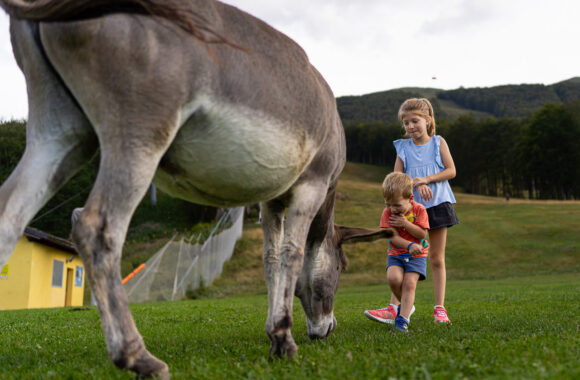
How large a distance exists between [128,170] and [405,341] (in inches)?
100

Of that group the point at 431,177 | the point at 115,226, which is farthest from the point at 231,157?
the point at 431,177

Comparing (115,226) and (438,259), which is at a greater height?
(115,226)

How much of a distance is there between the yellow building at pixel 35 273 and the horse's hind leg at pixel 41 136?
64.8ft

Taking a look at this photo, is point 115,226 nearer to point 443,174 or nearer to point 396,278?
point 396,278

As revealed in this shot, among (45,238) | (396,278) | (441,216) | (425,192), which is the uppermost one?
(425,192)

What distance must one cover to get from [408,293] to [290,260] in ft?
7.19

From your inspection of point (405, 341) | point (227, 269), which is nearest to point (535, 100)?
point (227, 269)

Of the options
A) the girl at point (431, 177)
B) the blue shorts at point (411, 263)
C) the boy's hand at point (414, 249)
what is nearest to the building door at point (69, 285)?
the girl at point (431, 177)

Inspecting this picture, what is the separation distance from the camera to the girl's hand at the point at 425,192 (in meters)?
5.29

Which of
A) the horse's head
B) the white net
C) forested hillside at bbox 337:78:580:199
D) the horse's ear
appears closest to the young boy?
the horse's ear

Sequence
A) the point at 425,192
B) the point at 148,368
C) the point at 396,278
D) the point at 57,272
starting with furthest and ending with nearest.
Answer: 1. the point at 57,272
2. the point at 425,192
3. the point at 396,278
4. the point at 148,368

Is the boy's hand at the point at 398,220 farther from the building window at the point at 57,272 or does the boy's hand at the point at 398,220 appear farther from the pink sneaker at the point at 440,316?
the building window at the point at 57,272

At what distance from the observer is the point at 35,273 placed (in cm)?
2103

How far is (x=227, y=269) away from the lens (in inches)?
1072
